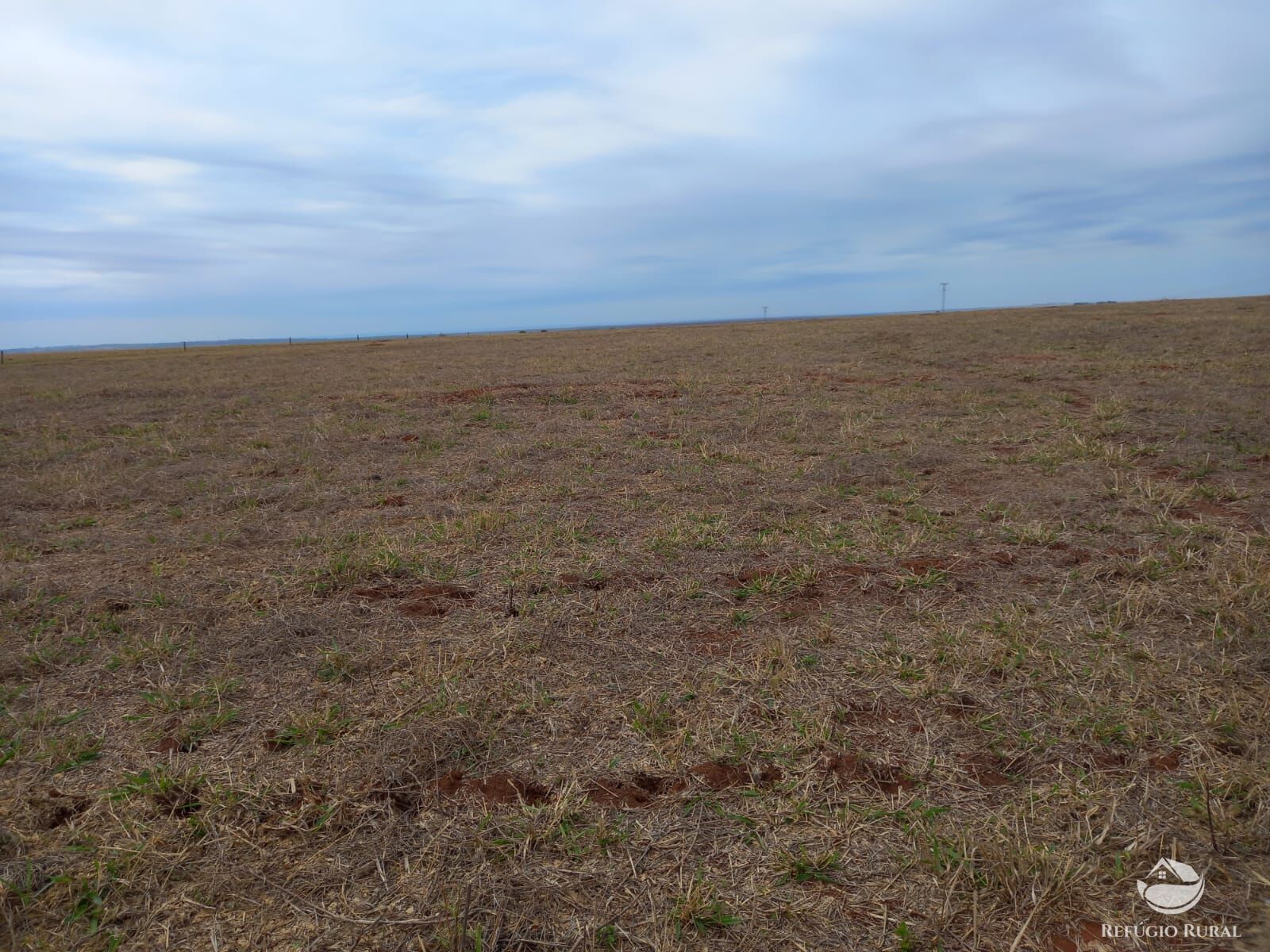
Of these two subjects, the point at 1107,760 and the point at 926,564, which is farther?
the point at 926,564

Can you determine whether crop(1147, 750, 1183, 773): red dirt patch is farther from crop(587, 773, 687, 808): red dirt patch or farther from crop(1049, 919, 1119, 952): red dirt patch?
crop(587, 773, 687, 808): red dirt patch

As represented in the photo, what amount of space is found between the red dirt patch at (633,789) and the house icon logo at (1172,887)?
5.10 feet

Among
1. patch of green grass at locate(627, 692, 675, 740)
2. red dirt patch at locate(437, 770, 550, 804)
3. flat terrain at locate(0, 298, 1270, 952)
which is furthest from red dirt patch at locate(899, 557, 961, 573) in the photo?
red dirt patch at locate(437, 770, 550, 804)

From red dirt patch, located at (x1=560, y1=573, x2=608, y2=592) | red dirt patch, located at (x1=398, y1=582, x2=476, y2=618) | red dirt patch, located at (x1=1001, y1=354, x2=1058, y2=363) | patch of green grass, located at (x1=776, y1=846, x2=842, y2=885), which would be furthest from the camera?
red dirt patch, located at (x1=1001, y1=354, x2=1058, y2=363)

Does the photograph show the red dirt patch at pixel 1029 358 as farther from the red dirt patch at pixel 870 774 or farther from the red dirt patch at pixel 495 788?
the red dirt patch at pixel 495 788

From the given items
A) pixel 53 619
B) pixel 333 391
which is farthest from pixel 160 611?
pixel 333 391

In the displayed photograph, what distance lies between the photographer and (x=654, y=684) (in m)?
3.64

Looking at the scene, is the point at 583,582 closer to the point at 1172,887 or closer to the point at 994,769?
the point at 994,769

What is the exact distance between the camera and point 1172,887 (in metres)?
2.33

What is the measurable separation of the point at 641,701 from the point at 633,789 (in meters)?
0.63

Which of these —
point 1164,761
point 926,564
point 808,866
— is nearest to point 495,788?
point 808,866

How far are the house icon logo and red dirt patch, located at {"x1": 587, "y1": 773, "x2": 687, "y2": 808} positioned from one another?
1554 millimetres

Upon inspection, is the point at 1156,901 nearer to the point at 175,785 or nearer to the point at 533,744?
the point at 533,744

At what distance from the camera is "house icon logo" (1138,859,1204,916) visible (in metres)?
2.27
